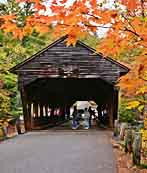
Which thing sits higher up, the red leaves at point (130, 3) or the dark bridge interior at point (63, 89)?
the red leaves at point (130, 3)

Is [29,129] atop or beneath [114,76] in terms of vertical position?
beneath

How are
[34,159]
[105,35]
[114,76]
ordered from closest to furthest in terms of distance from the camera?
[105,35]
[34,159]
[114,76]

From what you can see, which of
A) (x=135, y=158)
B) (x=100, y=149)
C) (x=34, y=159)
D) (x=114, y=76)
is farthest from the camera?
(x=114, y=76)

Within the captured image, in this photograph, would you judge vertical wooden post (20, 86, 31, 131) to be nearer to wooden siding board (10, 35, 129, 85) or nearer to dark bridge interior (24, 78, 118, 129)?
dark bridge interior (24, 78, 118, 129)

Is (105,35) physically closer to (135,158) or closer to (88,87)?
(135,158)

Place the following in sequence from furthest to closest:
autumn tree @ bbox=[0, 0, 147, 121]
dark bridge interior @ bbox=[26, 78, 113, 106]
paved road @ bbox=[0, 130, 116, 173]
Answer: dark bridge interior @ bbox=[26, 78, 113, 106]
paved road @ bbox=[0, 130, 116, 173]
autumn tree @ bbox=[0, 0, 147, 121]

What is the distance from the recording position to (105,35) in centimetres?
703

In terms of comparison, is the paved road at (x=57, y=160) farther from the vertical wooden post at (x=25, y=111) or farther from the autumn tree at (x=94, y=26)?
the vertical wooden post at (x=25, y=111)

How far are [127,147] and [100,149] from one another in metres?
1.40

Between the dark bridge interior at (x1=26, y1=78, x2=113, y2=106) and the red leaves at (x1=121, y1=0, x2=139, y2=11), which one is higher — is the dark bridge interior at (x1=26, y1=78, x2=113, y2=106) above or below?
below

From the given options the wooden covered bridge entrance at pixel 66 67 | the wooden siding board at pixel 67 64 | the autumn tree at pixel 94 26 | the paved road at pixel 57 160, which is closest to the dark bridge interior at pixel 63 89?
the wooden covered bridge entrance at pixel 66 67

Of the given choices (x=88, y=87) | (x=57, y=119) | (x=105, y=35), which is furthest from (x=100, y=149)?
(x=57, y=119)

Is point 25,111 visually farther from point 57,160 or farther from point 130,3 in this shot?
point 130,3

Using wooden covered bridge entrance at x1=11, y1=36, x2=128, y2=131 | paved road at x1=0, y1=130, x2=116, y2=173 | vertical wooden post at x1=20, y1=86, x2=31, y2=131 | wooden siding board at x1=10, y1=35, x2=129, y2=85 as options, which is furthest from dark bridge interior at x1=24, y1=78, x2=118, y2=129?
paved road at x1=0, y1=130, x2=116, y2=173
